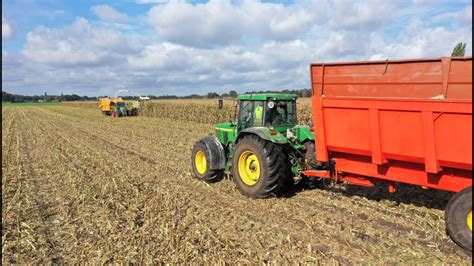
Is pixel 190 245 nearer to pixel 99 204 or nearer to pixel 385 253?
pixel 385 253

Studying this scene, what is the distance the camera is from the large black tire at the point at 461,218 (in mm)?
4516

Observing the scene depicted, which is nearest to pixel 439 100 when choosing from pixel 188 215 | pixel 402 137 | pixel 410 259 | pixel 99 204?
pixel 402 137

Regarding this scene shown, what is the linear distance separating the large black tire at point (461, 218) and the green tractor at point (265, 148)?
8.57ft

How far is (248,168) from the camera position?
750cm

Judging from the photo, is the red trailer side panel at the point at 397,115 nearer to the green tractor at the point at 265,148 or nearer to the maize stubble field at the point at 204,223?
the maize stubble field at the point at 204,223

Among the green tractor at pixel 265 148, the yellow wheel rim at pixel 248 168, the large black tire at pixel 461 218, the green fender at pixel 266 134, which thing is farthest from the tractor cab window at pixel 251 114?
the large black tire at pixel 461 218

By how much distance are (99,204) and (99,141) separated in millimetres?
10373

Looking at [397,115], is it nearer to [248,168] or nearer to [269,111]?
[269,111]

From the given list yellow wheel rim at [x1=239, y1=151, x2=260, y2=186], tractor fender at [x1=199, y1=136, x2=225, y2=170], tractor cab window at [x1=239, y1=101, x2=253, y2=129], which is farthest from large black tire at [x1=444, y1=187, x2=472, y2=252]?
tractor fender at [x1=199, y1=136, x2=225, y2=170]

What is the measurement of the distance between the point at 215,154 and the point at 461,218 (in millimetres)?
4880

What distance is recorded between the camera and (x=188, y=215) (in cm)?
634

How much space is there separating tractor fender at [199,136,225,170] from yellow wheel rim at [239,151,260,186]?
3.32 feet

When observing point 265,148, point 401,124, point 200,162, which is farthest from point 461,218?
point 200,162

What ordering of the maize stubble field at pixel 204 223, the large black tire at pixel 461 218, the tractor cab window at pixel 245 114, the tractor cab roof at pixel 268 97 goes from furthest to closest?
1. the tractor cab window at pixel 245 114
2. the tractor cab roof at pixel 268 97
3. the maize stubble field at pixel 204 223
4. the large black tire at pixel 461 218
